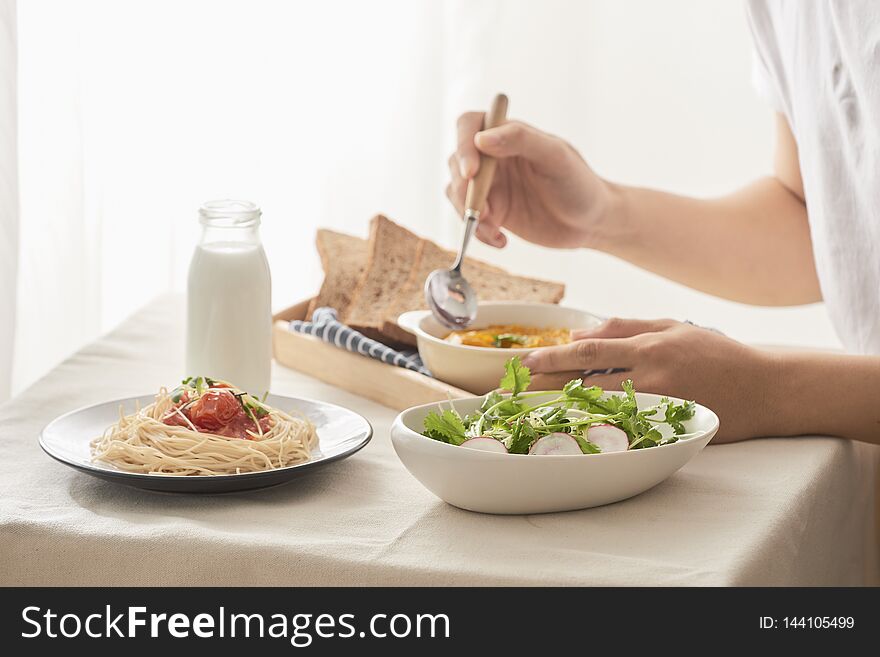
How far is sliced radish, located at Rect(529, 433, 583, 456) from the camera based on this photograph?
84 centimetres

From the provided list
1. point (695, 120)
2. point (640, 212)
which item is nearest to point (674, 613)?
point (640, 212)

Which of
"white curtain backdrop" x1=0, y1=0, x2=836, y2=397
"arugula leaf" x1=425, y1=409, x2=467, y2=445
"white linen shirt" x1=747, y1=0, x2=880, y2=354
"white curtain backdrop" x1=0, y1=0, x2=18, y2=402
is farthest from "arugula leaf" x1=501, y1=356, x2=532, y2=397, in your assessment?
"white curtain backdrop" x1=0, y1=0, x2=836, y2=397

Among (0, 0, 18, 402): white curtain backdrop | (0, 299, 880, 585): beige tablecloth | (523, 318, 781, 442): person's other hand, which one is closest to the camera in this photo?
(0, 299, 880, 585): beige tablecloth

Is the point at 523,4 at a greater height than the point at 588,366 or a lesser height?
greater

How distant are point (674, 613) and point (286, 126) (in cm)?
248

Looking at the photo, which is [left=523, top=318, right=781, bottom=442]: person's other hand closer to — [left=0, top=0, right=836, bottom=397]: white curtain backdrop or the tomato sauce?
the tomato sauce

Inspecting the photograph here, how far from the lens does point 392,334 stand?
141 cm

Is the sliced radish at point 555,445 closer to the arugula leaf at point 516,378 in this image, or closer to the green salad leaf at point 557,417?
the green salad leaf at point 557,417

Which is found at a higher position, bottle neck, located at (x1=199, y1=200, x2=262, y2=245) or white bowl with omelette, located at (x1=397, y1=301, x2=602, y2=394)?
bottle neck, located at (x1=199, y1=200, x2=262, y2=245)

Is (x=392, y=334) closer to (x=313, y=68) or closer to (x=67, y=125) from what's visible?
(x=67, y=125)

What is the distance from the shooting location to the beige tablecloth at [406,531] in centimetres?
77

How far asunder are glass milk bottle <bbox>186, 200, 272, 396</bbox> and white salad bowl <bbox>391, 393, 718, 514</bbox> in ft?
1.27

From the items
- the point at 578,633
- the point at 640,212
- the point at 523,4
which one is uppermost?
the point at 523,4

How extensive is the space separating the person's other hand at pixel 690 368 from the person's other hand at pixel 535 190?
493 mm
